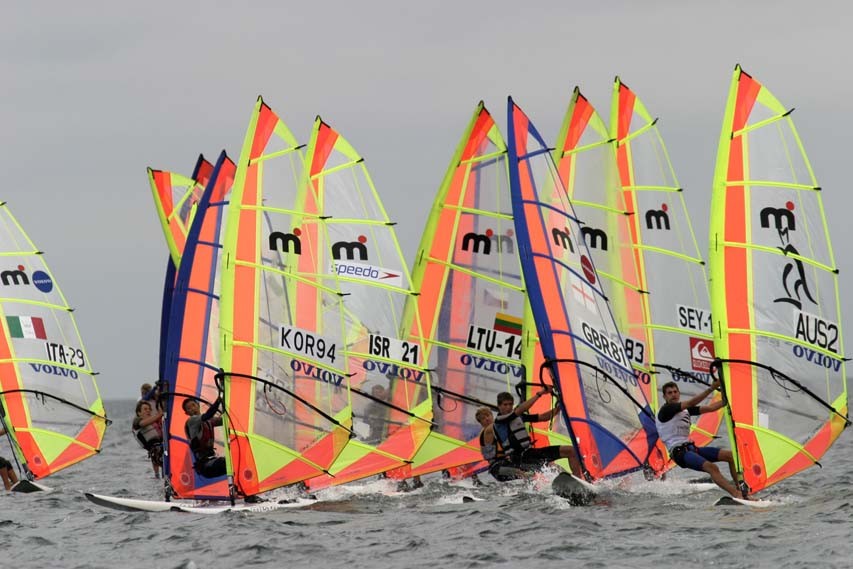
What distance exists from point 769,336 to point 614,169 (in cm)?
547

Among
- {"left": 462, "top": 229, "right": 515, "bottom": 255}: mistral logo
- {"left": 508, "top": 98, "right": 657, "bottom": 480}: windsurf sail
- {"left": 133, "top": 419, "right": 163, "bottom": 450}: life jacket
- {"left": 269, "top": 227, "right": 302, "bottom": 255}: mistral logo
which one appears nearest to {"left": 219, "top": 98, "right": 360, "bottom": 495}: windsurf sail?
{"left": 269, "top": 227, "right": 302, "bottom": 255}: mistral logo

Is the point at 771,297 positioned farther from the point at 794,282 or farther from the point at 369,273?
the point at 369,273

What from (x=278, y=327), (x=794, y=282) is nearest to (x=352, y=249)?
(x=278, y=327)

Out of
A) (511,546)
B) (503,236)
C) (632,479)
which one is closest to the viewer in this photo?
(511,546)

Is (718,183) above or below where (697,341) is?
above

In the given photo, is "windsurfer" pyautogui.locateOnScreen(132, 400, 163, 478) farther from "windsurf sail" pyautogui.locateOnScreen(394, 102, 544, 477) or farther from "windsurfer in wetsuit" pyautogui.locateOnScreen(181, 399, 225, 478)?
"windsurfer in wetsuit" pyautogui.locateOnScreen(181, 399, 225, 478)

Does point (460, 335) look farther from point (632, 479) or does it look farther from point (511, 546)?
point (511, 546)

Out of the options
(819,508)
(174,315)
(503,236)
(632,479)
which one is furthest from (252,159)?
(819,508)

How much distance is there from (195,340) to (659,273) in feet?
21.3

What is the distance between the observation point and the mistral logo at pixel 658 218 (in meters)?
22.7

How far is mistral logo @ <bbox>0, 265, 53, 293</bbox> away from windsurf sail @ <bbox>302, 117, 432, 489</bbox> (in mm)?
5172

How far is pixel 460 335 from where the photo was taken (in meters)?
21.6

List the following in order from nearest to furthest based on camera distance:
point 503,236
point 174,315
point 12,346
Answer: point 174,315, point 503,236, point 12,346

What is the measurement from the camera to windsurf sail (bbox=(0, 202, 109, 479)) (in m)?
23.4
